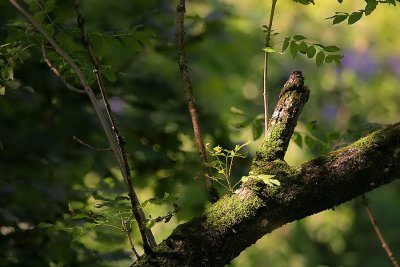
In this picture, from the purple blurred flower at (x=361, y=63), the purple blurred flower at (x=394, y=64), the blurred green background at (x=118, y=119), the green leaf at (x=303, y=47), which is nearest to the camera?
the green leaf at (x=303, y=47)

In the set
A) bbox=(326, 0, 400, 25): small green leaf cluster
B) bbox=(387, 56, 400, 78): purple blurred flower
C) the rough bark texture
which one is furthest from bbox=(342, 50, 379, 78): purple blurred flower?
the rough bark texture

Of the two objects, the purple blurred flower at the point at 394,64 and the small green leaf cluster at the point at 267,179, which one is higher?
the purple blurred flower at the point at 394,64

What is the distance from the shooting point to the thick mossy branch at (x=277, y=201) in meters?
1.32

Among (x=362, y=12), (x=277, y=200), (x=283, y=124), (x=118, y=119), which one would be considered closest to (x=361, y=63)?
(x=118, y=119)

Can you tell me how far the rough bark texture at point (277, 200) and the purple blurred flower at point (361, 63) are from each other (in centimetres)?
531

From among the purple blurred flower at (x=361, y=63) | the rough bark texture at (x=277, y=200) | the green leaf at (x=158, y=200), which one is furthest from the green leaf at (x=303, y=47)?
the purple blurred flower at (x=361, y=63)

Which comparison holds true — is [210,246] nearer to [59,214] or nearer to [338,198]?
[338,198]

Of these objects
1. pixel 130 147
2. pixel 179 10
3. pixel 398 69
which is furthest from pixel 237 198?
pixel 398 69

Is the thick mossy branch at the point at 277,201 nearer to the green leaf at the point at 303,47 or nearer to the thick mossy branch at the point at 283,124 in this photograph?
the thick mossy branch at the point at 283,124

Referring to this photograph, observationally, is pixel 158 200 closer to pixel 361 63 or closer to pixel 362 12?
pixel 362 12

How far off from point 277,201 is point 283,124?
0.21 meters

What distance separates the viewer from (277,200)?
4.45ft

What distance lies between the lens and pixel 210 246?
131 centimetres

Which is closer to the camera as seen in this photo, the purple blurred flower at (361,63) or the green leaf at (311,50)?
the green leaf at (311,50)
